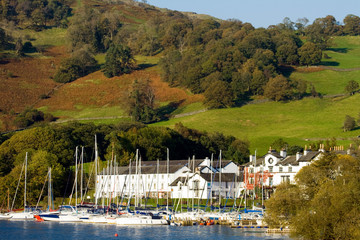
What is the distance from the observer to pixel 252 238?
239 ft

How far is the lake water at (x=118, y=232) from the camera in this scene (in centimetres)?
7619

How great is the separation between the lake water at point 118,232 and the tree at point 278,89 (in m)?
104

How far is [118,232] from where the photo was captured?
8150cm

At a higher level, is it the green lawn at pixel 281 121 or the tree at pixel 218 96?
the tree at pixel 218 96

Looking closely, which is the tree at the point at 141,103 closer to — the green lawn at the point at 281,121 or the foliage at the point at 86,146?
the green lawn at the point at 281,121

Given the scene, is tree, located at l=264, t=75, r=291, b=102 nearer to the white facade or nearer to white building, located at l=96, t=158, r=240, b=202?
white building, located at l=96, t=158, r=240, b=202

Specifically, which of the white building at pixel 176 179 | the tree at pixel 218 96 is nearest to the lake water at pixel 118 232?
the white building at pixel 176 179

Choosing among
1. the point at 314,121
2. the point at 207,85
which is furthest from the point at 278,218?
the point at 207,85

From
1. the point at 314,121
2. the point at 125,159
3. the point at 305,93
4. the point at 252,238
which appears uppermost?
the point at 305,93

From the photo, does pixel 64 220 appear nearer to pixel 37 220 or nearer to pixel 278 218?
pixel 37 220

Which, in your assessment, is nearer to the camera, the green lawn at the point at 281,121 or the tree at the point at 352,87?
the green lawn at the point at 281,121

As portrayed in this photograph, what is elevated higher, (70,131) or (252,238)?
(70,131)

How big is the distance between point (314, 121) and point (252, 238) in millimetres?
97679

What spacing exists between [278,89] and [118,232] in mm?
112310
